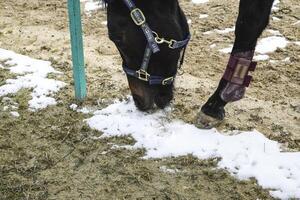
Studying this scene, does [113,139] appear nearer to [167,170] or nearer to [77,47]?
[167,170]

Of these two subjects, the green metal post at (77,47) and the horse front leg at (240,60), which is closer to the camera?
the horse front leg at (240,60)

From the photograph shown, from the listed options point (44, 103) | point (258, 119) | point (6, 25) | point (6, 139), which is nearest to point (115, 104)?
point (44, 103)

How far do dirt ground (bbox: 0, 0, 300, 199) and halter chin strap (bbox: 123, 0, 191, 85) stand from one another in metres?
0.48

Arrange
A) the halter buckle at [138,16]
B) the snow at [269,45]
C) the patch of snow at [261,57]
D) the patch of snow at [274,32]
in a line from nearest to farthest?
1. the halter buckle at [138,16]
2. the patch of snow at [261,57]
3. the snow at [269,45]
4. the patch of snow at [274,32]

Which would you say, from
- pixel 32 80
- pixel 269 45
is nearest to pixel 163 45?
pixel 32 80

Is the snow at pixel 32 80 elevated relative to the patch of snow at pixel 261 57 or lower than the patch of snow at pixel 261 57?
lower

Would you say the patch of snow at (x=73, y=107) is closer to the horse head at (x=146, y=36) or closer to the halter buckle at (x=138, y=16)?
the horse head at (x=146, y=36)

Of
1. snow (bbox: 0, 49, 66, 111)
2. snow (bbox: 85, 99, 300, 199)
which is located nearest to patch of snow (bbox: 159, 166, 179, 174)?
snow (bbox: 85, 99, 300, 199)

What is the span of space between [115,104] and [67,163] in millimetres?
742

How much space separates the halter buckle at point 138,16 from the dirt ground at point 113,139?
0.86 metres

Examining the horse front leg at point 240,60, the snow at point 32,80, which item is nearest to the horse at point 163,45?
the horse front leg at point 240,60

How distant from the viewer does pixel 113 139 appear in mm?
3121

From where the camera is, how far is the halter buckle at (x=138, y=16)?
8.39 ft

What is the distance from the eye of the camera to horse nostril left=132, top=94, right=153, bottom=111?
305cm
